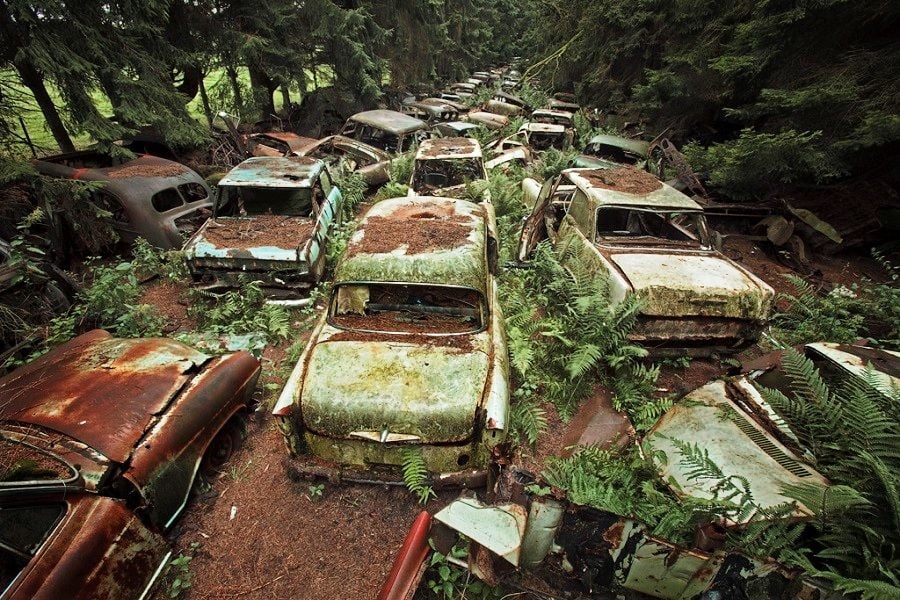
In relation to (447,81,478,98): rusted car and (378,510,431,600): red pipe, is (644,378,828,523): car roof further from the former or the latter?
(447,81,478,98): rusted car

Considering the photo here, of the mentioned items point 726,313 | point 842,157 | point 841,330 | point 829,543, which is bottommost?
point 841,330

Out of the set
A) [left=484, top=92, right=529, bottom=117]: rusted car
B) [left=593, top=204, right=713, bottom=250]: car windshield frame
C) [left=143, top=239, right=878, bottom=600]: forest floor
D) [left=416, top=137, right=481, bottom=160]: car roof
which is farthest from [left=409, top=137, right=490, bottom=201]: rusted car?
[left=484, top=92, right=529, bottom=117]: rusted car

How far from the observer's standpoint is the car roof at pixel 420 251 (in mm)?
3660

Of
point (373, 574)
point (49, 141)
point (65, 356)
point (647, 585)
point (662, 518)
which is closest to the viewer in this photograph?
point (647, 585)

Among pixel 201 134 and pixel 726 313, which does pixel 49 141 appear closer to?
pixel 201 134

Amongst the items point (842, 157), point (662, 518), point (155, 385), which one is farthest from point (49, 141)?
point (842, 157)

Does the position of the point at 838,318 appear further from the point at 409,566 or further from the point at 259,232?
the point at 259,232

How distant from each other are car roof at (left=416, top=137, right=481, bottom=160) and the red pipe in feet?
21.8

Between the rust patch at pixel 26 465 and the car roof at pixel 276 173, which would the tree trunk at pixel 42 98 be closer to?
the car roof at pixel 276 173

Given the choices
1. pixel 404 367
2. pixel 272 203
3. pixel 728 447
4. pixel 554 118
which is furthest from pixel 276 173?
pixel 554 118

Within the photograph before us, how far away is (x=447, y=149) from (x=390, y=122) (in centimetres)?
355

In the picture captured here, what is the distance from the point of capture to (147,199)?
21.0 ft

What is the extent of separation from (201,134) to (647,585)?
34.0 ft

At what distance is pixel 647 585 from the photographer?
2.25m
